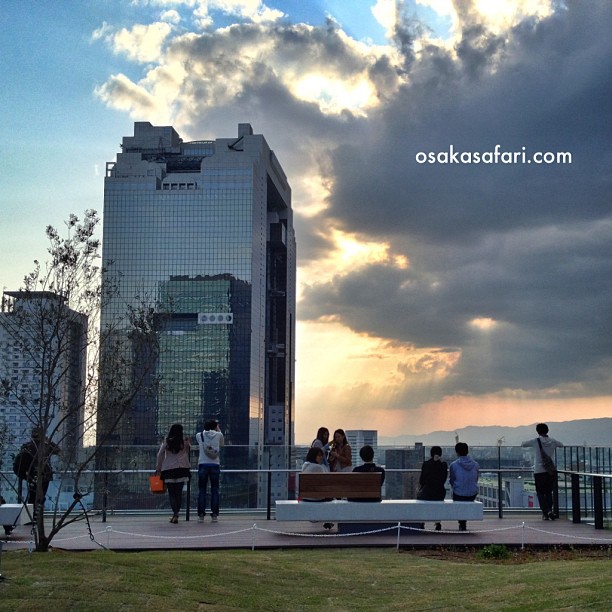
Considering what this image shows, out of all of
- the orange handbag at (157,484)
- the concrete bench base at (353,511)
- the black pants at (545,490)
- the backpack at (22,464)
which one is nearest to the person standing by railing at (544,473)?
the black pants at (545,490)

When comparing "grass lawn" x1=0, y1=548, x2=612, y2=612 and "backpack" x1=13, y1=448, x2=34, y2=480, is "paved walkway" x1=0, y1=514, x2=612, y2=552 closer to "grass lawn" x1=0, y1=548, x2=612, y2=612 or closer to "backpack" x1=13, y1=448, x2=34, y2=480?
"backpack" x1=13, y1=448, x2=34, y2=480

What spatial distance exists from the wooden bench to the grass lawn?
6.72 feet

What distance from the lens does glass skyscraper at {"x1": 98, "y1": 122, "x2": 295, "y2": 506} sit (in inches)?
5507

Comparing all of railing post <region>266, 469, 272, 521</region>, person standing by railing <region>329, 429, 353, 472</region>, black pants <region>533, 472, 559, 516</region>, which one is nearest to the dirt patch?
person standing by railing <region>329, 429, 353, 472</region>

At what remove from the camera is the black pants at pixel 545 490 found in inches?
636

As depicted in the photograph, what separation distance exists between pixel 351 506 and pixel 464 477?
2.24 metres

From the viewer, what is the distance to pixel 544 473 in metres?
16.1

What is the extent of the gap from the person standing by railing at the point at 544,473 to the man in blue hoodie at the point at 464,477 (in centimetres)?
173

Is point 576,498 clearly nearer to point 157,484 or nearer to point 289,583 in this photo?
Answer: point 157,484

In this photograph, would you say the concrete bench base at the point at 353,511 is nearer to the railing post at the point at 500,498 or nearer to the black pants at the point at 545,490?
the black pants at the point at 545,490

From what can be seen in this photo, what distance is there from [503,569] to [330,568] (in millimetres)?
2134

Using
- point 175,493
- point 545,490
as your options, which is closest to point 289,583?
point 175,493

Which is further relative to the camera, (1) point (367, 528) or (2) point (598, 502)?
(2) point (598, 502)

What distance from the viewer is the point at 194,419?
460ft
